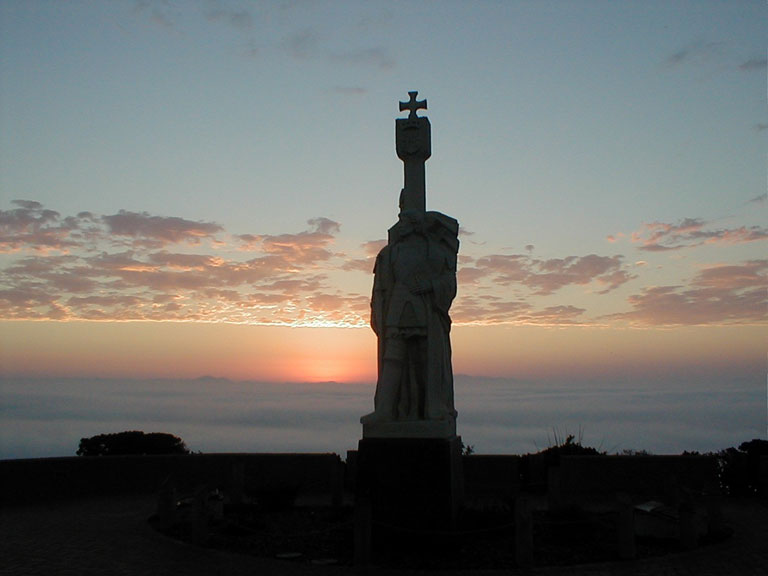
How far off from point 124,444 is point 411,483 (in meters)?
10.5

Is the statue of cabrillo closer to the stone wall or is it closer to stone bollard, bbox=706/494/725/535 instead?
stone bollard, bbox=706/494/725/535

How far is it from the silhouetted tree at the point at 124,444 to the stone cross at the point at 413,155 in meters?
9.93

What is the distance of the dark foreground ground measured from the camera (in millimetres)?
9891

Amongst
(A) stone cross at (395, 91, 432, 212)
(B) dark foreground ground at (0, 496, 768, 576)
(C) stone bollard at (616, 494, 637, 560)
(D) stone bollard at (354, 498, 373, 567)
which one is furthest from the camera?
(A) stone cross at (395, 91, 432, 212)

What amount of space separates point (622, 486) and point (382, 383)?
7338 mm

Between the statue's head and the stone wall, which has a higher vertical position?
the statue's head

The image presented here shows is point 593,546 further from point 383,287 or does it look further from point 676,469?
point 676,469

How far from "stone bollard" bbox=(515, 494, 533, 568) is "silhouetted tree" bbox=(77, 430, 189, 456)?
457 inches

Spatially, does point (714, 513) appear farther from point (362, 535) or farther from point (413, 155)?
point (413, 155)

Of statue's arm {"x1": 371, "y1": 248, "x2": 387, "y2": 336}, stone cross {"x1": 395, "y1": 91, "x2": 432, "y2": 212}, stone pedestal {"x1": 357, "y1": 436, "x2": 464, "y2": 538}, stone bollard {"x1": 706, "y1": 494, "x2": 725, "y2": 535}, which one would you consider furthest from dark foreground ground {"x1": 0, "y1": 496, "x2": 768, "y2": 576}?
stone cross {"x1": 395, "y1": 91, "x2": 432, "y2": 212}

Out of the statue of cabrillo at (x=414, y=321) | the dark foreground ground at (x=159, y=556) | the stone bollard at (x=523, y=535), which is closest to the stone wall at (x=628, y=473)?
the dark foreground ground at (x=159, y=556)

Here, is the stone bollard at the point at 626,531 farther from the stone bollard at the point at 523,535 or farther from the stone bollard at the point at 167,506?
the stone bollard at the point at 167,506

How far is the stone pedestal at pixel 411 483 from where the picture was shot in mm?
11266

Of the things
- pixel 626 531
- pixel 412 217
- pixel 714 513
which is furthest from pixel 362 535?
pixel 714 513
